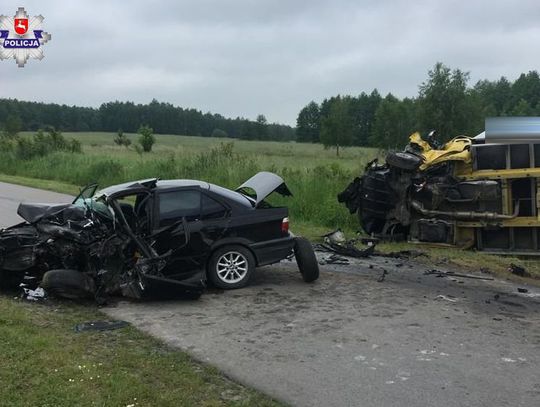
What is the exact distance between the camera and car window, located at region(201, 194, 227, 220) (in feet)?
25.0

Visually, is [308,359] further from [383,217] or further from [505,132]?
[383,217]

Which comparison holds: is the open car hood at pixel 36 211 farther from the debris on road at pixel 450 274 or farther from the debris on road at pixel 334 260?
the debris on road at pixel 450 274

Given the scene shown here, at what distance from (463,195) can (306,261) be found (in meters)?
4.85

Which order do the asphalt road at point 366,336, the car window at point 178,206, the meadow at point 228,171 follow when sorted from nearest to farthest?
the asphalt road at point 366,336
the car window at point 178,206
the meadow at point 228,171

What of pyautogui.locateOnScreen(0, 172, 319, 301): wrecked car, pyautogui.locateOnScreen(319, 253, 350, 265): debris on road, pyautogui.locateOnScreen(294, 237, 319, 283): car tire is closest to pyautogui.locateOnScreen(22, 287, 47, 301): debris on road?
pyautogui.locateOnScreen(0, 172, 319, 301): wrecked car

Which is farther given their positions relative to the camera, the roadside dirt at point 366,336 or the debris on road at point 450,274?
the debris on road at point 450,274

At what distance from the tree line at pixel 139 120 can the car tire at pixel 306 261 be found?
281 feet

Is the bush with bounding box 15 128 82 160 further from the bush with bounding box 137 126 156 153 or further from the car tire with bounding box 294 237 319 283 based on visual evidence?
the car tire with bounding box 294 237 319 283

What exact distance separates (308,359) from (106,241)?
3.08 meters

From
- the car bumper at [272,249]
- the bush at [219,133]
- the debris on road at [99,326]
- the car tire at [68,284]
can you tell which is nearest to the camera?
the debris on road at [99,326]

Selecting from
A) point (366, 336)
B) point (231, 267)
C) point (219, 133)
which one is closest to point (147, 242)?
point (231, 267)

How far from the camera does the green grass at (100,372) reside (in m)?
4.01

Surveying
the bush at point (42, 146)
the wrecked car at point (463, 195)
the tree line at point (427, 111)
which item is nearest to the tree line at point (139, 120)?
the tree line at point (427, 111)

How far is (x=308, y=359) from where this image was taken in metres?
5.07
